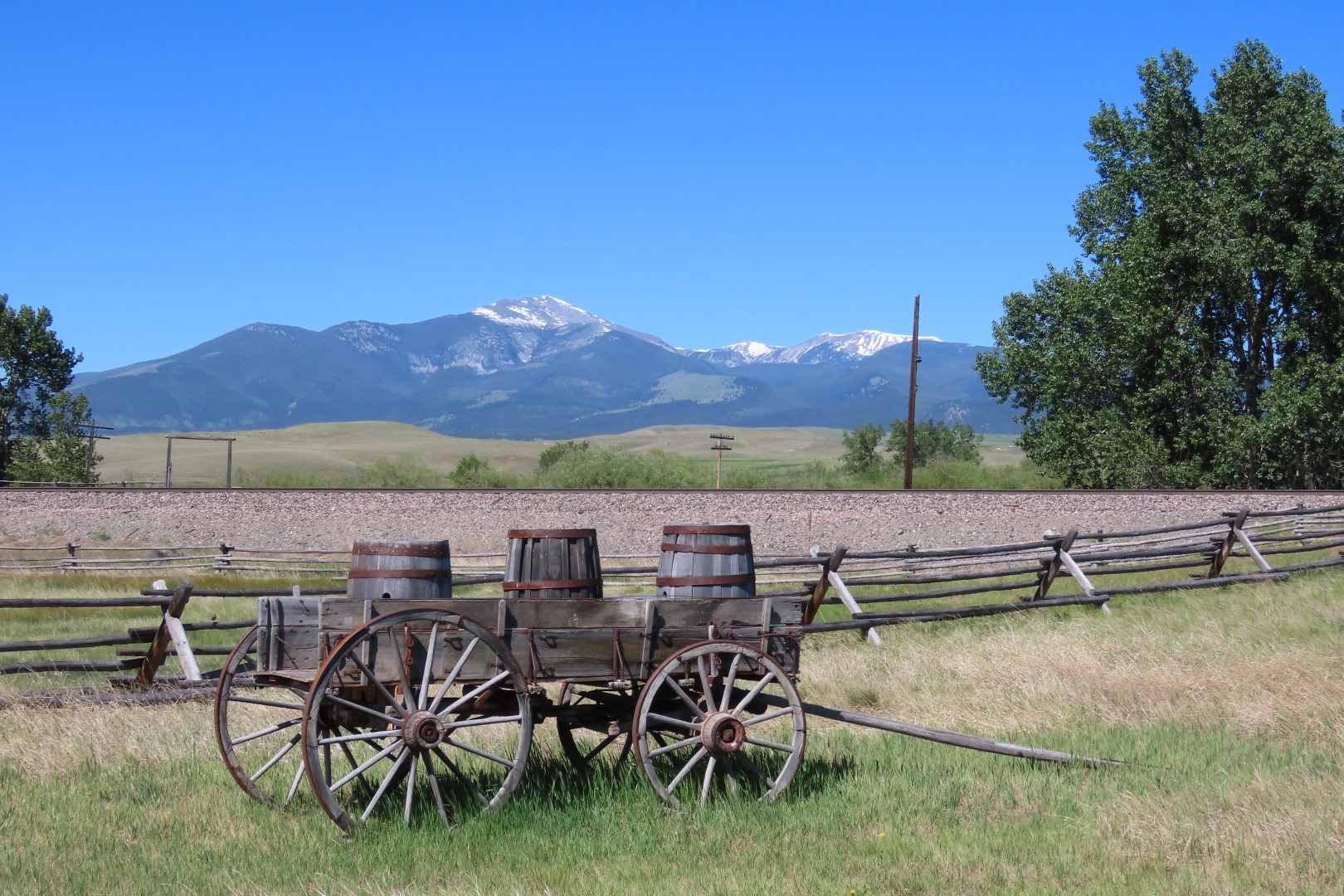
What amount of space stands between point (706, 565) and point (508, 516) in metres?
26.1

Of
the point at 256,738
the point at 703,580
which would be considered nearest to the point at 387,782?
the point at 703,580

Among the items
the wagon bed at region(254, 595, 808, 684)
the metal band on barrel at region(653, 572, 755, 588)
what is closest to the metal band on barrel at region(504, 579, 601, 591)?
the wagon bed at region(254, 595, 808, 684)

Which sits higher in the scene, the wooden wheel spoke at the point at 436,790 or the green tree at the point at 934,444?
the green tree at the point at 934,444

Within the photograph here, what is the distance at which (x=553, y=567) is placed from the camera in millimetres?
6723

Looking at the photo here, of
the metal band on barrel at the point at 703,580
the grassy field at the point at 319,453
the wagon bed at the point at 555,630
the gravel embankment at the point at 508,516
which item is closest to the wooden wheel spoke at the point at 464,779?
the wagon bed at the point at 555,630

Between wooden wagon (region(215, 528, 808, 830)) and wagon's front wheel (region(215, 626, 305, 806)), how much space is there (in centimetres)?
2

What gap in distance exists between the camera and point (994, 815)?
6.41 meters

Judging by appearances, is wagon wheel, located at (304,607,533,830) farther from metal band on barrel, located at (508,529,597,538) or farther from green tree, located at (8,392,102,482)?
green tree, located at (8,392,102,482)

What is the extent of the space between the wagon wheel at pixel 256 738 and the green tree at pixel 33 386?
141ft

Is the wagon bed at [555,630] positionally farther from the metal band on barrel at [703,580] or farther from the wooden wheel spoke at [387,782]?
the wooden wheel spoke at [387,782]

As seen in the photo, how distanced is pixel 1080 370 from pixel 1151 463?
3.23 metres

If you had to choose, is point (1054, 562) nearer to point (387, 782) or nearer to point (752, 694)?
point (752, 694)

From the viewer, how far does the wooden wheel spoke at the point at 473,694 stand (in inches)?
234

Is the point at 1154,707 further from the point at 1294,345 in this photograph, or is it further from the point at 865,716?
the point at 1294,345
